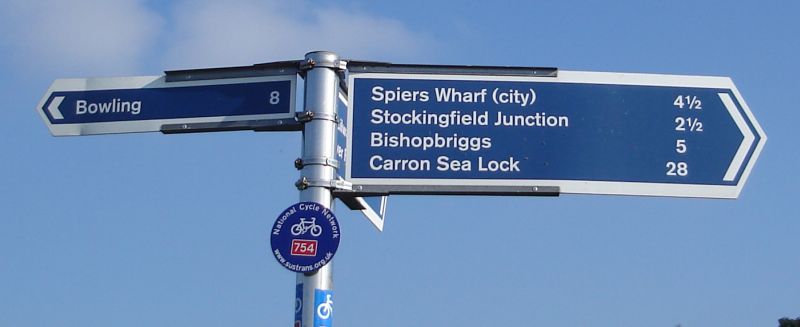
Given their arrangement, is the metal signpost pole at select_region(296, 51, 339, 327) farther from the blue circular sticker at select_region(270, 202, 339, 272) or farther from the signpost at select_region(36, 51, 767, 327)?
the blue circular sticker at select_region(270, 202, 339, 272)

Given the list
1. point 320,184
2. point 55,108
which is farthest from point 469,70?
point 55,108

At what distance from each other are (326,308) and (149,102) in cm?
154

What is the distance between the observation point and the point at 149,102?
18.4 ft

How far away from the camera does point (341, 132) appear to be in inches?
214

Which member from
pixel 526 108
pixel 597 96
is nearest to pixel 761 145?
pixel 597 96

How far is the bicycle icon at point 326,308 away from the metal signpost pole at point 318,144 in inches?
1.4

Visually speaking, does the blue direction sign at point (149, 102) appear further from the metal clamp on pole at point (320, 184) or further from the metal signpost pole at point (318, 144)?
the metal clamp on pole at point (320, 184)

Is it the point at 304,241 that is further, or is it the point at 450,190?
the point at 450,190

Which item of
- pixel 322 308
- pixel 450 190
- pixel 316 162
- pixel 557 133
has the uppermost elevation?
pixel 557 133

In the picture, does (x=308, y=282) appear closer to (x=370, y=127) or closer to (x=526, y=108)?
(x=370, y=127)

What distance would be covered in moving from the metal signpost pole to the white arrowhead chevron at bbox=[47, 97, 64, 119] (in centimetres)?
139

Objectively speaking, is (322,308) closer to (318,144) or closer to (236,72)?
(318,144)

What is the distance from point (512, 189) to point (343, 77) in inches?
41.6

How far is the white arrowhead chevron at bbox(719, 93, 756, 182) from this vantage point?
525cm
